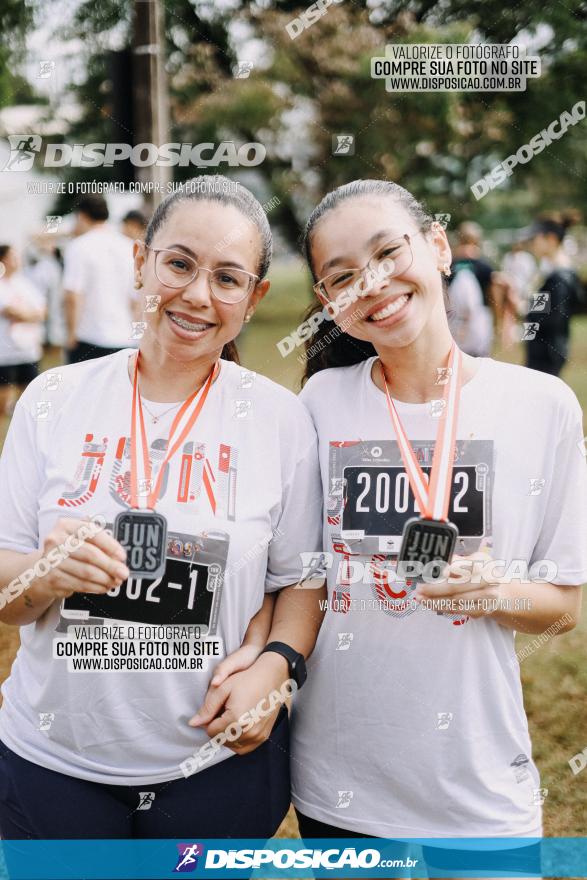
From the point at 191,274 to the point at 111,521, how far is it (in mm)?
503

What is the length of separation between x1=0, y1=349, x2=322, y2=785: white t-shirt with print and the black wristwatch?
0.26 ft

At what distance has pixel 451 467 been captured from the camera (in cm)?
167

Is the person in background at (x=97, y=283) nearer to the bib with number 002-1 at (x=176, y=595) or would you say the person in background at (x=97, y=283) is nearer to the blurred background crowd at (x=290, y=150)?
the blurred background crowd at (x=290, y=150)

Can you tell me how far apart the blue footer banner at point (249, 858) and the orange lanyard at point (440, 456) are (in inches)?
26.7

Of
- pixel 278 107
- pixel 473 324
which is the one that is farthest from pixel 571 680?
pixel 278 107

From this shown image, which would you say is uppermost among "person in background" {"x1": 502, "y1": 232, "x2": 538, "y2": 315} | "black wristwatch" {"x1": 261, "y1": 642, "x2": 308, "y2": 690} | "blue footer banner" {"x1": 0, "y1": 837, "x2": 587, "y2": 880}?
"person in background" {"x1": 502, "y1": 232, "x2": 538, "y2": 315}

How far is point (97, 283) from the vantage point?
18.9 feet

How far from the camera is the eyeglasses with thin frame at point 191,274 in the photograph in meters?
1.67

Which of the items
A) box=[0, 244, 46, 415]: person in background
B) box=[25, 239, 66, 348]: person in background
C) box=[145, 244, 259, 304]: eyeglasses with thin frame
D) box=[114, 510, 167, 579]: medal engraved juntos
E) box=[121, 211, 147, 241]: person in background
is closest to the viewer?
box=[114, 510, 167, 579]: medal engraved juntos

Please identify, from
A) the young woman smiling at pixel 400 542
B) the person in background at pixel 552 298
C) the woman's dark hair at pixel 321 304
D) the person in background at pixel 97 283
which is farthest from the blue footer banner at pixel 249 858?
the person in background at pixel 552 298

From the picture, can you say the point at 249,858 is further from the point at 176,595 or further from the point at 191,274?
the point at 191,274

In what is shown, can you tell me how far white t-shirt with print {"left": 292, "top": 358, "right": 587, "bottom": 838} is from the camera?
1.69 meters

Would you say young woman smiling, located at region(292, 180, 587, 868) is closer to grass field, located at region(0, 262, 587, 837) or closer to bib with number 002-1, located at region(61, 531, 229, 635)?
bib with number 002-1, located at region(61, 531, 229, 635)

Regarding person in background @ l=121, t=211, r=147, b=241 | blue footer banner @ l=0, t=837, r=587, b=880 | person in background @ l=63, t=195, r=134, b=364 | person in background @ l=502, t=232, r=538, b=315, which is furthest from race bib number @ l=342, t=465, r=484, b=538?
person in background @ l=502, t=232, r=538, b=315
